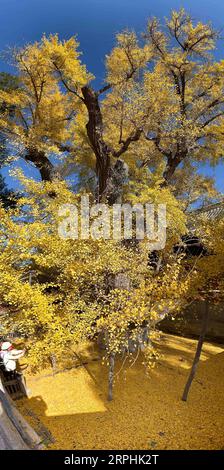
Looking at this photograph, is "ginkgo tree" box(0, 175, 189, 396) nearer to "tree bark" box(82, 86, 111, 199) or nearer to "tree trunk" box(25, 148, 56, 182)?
"tree bark" box(82, 86, 111, 199)

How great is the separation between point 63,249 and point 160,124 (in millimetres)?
7814

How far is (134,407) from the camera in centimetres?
853

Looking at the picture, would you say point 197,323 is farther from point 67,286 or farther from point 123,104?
point 123,104

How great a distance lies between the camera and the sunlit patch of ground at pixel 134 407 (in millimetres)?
7129

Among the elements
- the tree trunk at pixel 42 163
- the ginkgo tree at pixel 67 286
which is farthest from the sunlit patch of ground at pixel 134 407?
the tree trunk at pixel 42 163

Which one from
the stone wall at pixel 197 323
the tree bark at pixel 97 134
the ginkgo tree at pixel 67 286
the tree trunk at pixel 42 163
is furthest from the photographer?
the tree trunk at pixel 42 163

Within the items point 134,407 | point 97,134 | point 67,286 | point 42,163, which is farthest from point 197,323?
point 42,163

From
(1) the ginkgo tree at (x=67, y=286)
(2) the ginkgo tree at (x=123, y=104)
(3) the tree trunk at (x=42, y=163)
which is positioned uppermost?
(2) the ginkgo tree at (x=123, y=104)

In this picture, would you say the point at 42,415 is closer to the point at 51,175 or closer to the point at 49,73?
the point at 51,175

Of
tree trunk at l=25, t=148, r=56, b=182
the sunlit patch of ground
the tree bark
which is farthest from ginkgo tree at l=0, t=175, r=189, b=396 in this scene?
tree trunk at l=25, t=148, r=56, b=182

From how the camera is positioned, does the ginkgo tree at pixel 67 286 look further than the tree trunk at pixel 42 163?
No

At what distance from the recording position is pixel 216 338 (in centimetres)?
1308

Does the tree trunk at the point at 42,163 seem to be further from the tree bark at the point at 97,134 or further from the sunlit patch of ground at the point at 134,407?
the sunlit patch of ground at the point at 134,407

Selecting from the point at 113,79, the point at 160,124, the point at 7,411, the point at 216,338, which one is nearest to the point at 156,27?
the point at 113,79
